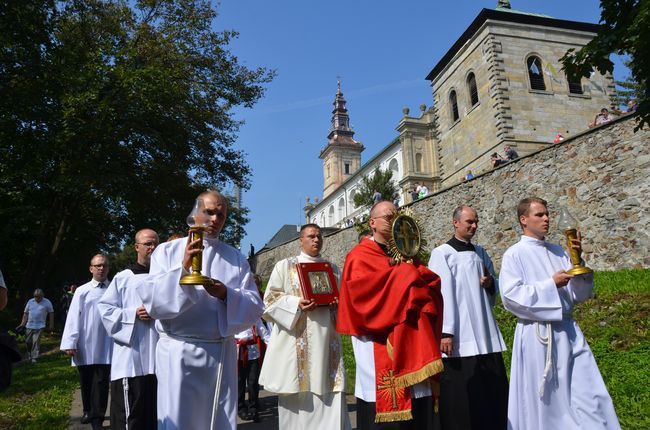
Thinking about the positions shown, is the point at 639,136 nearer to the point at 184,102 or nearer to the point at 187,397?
the point at 187,397

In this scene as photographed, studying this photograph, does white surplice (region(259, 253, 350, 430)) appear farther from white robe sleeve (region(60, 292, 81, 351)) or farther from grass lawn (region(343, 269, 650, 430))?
white robe sleeve (region(60, 292, 81, 351))

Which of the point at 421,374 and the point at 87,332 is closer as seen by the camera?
the point at 421,374

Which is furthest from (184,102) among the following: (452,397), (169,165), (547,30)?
(547,30)

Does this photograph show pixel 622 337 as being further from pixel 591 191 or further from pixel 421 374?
pixel 591 191

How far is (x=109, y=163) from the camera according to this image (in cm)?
1880

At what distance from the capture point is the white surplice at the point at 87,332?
22.4 ft

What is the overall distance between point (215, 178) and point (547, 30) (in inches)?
950

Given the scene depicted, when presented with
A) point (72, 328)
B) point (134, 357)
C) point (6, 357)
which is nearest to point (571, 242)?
point (6, 357)

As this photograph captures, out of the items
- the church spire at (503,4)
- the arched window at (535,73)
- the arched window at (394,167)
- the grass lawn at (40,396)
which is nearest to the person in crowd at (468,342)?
the grass lawn at (40,396)

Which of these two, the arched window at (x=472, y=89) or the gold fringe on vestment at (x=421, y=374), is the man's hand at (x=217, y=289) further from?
the arched window at (x=472, y=89)

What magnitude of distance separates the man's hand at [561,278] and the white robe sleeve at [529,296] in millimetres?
41

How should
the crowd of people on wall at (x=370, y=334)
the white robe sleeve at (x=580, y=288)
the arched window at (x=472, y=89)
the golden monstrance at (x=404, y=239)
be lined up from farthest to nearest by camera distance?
the arched window at (x=472, y=89), the white robe sleeve at (x=580, y=288), the golden monstrance at (x=404, y=239), the crowd of people on wall at (x=370, y=334)

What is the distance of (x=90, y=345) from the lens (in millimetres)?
6918

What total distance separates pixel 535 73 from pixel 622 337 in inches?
1110
